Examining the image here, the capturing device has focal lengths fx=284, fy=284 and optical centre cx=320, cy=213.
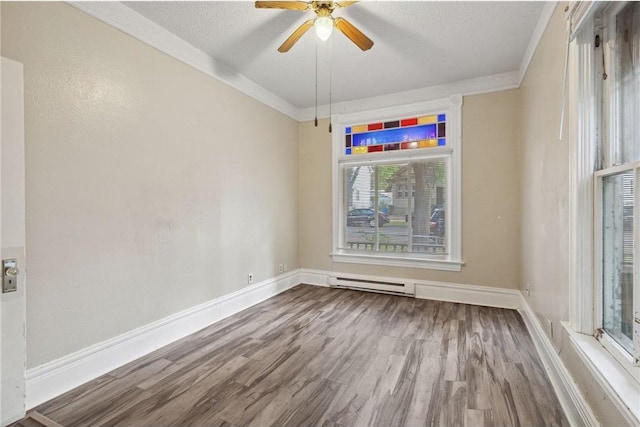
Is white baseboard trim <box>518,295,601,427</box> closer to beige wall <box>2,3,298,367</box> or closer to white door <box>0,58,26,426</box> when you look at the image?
beige wall <box>2,3,298,367</box>

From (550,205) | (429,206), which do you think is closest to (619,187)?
(550,205)

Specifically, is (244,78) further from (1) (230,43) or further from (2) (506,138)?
(2) (506,138)

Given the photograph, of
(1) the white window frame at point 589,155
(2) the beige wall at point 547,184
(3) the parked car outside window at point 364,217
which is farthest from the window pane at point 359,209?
(1) the white window frame at point 589,155

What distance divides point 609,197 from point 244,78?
3.57 m

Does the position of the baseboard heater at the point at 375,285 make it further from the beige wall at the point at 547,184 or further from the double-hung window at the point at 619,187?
the double-hung window at the point at 619,187

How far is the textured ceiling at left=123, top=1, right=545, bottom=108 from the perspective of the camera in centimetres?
234

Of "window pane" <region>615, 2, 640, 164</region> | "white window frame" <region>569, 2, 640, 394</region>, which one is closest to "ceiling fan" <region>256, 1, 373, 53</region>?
"white window frame" <region>569, 2, 640, 394</region>

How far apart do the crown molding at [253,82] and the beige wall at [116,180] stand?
8 cm

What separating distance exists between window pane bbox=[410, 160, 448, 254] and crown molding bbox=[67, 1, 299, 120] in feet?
8.06

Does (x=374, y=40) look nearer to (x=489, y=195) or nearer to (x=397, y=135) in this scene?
(x=397, y=135)

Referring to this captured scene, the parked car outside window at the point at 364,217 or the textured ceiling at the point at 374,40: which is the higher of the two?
the textured ceiling at the point at 374,40

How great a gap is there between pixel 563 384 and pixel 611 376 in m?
0.65

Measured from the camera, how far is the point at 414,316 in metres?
3.28

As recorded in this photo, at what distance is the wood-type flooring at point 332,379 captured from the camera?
1.70 meters
